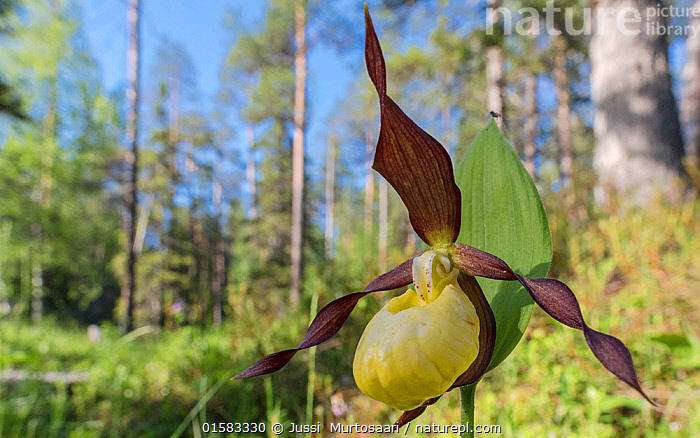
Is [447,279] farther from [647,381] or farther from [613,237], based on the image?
[613,237]

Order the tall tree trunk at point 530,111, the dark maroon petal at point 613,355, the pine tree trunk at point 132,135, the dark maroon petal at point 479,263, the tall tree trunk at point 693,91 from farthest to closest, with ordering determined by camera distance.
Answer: the tall tree trunk at point 530,111 < the pine tree trunk at point 132,135 < the tall tree trunk at point 693,91 < the dark maroon petal at point 479,263 < the dark maroon petal at point 613,355

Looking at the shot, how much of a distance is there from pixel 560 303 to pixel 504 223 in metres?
0.13

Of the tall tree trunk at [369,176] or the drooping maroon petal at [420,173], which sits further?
the tall tree trunk at [369,176]

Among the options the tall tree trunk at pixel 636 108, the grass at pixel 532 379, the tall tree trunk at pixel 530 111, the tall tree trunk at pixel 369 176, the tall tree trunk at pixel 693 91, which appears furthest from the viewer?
the tall tree trunk at pixel 369 176

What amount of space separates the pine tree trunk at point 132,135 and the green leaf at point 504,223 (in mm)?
7050

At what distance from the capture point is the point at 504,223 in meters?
0.50

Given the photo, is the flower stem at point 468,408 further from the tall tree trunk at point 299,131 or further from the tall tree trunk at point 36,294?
the tall tree trunk at point 36,294

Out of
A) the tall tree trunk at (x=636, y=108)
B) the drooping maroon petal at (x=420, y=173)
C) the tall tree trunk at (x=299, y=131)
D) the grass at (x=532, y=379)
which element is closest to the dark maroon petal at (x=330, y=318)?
the drooping maroon petal at (x=420, y=173)

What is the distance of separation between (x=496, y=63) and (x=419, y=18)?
1.33 m

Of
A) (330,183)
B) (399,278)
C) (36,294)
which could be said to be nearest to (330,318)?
(399,278)

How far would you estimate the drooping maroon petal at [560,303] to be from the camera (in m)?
0.35

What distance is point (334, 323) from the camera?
0.55 metres

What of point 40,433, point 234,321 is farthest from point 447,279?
point 234,321

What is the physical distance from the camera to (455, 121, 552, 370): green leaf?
0.48m
